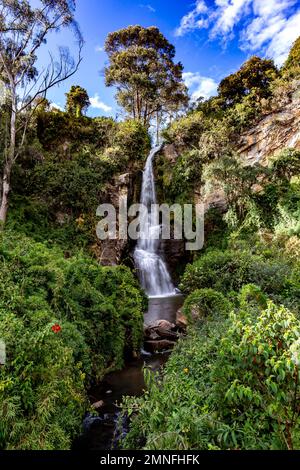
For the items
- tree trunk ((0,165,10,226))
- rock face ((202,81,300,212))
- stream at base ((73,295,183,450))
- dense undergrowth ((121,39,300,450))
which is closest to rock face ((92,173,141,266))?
dense undergrowth ((121,39,300,450))

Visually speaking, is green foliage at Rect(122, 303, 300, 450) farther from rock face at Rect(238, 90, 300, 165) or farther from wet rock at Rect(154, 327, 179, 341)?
rock face at Rect(238, 90, 300, 165)

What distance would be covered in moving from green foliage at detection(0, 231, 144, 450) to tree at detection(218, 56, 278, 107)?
16.5 meters

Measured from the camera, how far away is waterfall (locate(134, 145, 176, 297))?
15102mm

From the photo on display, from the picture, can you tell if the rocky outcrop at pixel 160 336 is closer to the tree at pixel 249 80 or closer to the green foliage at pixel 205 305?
the green foliage at pixel 205 305

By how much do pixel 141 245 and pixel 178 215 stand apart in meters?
2.79

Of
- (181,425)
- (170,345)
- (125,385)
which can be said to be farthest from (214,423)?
(170,345)

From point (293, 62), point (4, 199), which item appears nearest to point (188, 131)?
point (293, 62)

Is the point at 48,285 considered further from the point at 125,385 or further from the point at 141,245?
the point at 141,245

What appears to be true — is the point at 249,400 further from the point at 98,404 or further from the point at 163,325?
the point at 163,325

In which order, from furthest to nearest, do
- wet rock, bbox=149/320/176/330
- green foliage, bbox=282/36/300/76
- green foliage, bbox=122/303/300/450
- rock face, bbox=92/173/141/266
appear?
green foliage, bbox=282/36/300/76
rock face, bbox=92/173/141/266
wet rock, bbox=149/320/176/330
green foliage, bbox=122/303/300/450

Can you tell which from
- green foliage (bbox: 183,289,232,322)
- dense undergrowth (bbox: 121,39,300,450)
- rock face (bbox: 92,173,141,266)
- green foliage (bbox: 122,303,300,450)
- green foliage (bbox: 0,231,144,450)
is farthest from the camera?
rock face (bbox: 92,173,141,266)

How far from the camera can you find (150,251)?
1647 centimetres

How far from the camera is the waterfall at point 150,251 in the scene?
1510cm

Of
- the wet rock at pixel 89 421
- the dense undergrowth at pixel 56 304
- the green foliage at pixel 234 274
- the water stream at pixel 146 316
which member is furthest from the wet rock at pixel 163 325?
the wet rock at pixel 89 421
